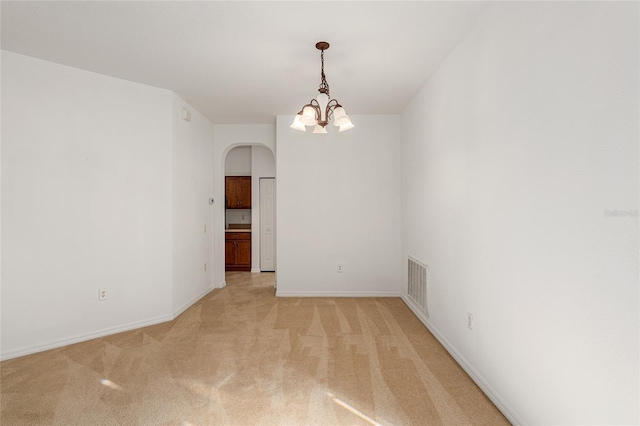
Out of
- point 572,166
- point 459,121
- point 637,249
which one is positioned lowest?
point 637,249

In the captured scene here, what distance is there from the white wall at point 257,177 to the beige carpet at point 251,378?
3201mm

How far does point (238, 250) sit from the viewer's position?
7055 millimetres

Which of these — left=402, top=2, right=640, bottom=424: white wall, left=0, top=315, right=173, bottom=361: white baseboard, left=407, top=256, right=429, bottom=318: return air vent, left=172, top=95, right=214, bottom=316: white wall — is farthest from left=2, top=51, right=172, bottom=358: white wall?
left=402, top=2, right=640, bottom=424: white wall

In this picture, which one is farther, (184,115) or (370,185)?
(370,185)

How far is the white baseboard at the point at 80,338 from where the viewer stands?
2.92m

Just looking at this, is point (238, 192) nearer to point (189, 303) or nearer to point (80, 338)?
point (189, 303)

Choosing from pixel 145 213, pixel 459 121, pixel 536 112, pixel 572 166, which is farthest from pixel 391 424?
A: pixel 145 213

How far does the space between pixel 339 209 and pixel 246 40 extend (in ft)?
9.21

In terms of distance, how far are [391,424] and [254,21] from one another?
2877 mm

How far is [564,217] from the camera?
1.55 metres

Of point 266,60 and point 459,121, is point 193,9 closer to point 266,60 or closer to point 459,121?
point 266,60

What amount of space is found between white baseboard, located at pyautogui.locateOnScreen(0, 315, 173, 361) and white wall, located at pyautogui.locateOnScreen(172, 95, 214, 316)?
0.28m

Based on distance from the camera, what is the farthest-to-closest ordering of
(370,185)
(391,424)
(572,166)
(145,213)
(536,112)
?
(370,185)
(145,213)
(391,424)
(536,112)
(572,166)

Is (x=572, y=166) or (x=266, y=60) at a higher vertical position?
(x=266, y=60)
